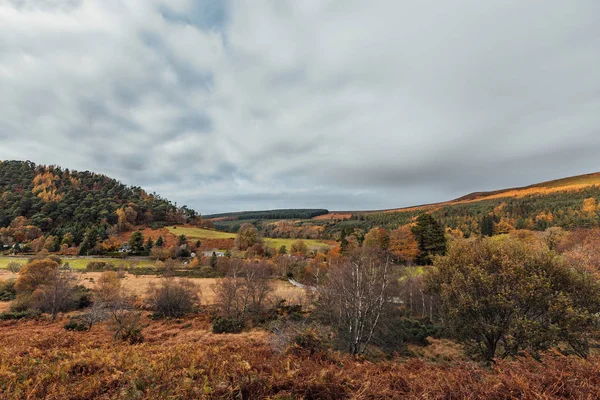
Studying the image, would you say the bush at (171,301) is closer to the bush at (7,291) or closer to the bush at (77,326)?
the bush at (77,326)

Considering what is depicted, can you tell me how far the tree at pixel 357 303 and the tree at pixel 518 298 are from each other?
4.76 metres

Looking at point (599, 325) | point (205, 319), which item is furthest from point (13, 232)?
point (599, 325)

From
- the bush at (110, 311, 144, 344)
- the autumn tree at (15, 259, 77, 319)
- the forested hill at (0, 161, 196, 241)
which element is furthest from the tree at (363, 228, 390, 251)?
the forested hill at (0, 161, 196, 241)

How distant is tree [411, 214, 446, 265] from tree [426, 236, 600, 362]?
4457cm

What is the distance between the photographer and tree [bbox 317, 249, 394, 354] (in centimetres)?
1554

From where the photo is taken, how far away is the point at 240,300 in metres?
30.3

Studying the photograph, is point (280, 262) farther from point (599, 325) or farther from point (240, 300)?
point (599, 325)

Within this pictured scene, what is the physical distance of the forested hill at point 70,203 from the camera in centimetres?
9650

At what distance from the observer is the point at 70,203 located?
110 meters

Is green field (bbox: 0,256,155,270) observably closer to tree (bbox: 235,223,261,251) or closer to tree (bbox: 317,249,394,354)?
tree (bbox: 235,223,261,251)

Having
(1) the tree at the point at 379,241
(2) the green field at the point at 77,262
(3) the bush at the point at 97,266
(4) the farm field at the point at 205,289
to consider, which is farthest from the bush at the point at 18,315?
(1) the tree at the point at 379,241

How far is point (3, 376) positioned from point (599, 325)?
20.9 metres

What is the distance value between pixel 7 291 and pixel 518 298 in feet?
197

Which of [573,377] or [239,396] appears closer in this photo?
[239,396]
